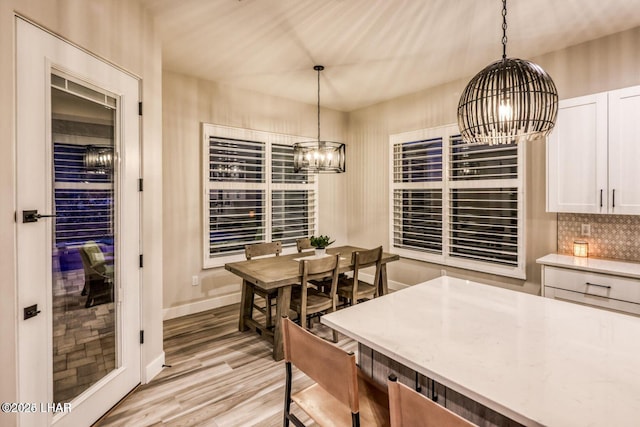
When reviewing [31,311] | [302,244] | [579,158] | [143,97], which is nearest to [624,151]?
[579,158]

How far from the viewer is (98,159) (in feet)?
7.11

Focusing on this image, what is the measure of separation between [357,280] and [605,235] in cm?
245

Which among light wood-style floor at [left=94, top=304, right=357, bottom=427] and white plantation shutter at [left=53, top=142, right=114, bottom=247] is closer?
white plantation shutter at [left=53, top=142, right=114, bottom=247]

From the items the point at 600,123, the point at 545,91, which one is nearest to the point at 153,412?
the point at 545,91

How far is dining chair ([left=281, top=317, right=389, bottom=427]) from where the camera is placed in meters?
1.20

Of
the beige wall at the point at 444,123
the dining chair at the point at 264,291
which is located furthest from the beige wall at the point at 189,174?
the beige wall at the point at 444,123

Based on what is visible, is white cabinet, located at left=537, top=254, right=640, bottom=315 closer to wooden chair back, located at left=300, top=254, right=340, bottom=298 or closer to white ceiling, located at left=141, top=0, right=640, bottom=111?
wooden chair back, located at left=300, top=254, right=340, bottom=298

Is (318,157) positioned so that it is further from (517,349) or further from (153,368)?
(517,349)

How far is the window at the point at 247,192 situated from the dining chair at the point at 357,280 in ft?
5.26

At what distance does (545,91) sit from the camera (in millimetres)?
1487

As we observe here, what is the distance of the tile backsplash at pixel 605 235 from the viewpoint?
3.00 meters

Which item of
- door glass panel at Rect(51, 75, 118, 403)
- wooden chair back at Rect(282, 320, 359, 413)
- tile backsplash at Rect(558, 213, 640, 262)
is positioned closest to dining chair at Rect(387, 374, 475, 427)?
wooden chair back at Rect(282, 320, 359, 413)

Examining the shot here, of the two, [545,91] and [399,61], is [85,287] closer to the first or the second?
[545,91]

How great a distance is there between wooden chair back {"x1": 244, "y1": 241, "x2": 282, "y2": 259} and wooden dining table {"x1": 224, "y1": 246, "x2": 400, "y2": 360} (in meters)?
0.23
